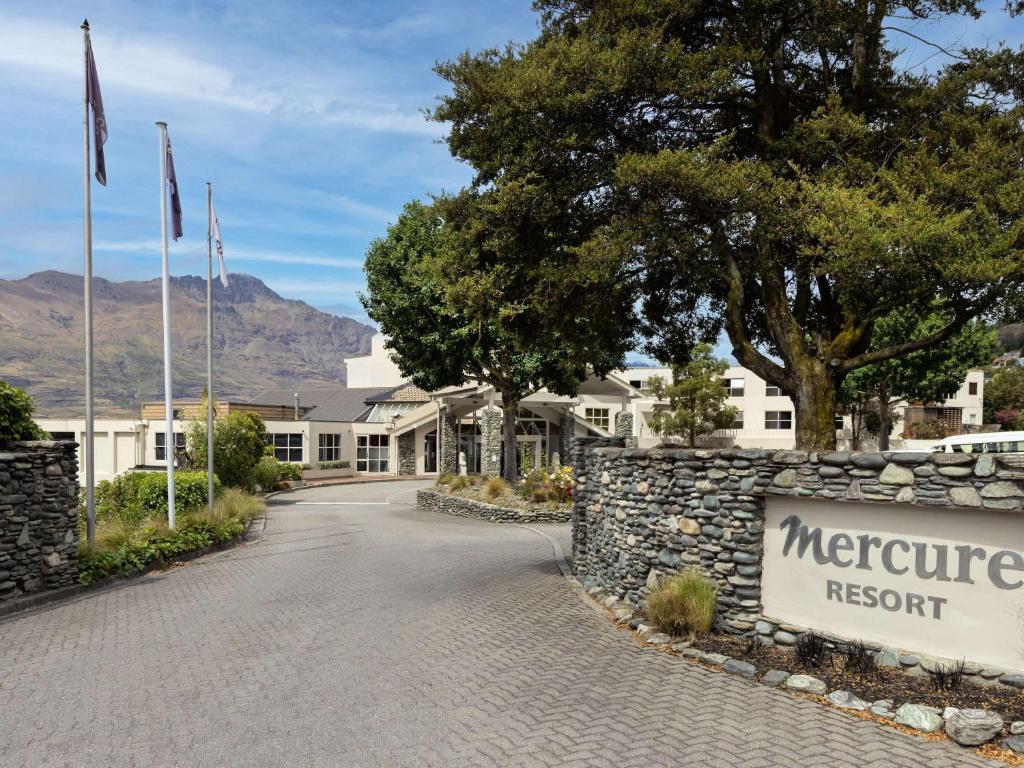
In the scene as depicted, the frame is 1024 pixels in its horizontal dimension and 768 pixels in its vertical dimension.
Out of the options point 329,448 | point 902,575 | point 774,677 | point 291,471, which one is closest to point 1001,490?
point 902,575

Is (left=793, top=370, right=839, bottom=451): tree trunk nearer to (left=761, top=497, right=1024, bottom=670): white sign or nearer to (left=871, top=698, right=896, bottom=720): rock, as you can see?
(left=761, top=497, right=1024, bottom=670): white sign

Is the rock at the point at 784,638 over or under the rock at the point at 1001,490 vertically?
under

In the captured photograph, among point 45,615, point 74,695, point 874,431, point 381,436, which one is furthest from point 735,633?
point 874,431

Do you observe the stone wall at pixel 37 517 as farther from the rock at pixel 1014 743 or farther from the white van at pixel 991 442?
the white van at pixel 991 442

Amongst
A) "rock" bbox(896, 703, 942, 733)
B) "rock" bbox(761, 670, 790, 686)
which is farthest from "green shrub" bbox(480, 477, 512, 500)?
"rock" bbox(896, 703, 942, 733)

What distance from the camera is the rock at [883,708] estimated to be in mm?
6517

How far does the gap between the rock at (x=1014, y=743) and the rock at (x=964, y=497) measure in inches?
74.6

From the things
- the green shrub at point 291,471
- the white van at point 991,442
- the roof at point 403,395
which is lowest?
the green shrub at point 291,471

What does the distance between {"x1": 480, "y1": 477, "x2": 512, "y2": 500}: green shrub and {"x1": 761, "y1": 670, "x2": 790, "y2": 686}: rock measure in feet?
55.7

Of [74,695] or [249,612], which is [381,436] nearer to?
[249,612]

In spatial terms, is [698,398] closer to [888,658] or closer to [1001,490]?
[888,658]

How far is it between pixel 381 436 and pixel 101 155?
34.2m

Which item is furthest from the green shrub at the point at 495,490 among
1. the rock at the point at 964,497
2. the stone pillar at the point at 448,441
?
the rock at the point at 964,497

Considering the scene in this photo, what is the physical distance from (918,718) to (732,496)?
3032 millimetres
